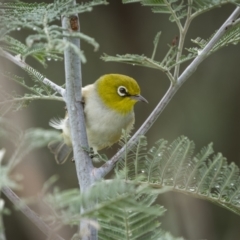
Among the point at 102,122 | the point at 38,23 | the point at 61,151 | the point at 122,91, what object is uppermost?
the point at 38,23

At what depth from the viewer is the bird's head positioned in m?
2.59

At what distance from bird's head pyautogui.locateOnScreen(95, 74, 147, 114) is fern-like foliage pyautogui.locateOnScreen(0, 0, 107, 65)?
3.85ft

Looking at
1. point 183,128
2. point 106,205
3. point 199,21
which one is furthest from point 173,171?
point 199,21

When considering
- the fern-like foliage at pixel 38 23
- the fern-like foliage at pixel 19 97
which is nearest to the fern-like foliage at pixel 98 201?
the fern-like foliage at pixel 38 23

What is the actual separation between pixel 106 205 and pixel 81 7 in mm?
486

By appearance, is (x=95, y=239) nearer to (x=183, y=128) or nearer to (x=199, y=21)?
(x=183, y=128)

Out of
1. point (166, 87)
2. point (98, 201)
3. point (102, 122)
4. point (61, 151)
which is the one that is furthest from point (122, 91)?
point (166, 87)

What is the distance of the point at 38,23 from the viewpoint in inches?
44.8

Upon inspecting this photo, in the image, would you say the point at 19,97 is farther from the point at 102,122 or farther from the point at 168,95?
the point at 102,122

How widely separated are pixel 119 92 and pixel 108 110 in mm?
106

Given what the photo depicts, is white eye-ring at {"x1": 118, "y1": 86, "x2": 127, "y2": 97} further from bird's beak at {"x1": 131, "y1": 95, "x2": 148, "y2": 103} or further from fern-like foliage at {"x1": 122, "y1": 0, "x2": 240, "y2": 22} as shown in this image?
fern-like foliage at {"x1": 122, "y1": 0, "x2": 240, "y2": 22}

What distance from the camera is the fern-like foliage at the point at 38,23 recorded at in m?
1.03

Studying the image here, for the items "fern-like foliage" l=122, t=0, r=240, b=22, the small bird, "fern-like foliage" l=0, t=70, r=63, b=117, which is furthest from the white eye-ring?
"fern-like foliage" l=122, t=0, r=240, b=22

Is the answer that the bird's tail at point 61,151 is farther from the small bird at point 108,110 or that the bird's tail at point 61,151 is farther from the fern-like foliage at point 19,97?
the fern-like foliage at point 19,97
